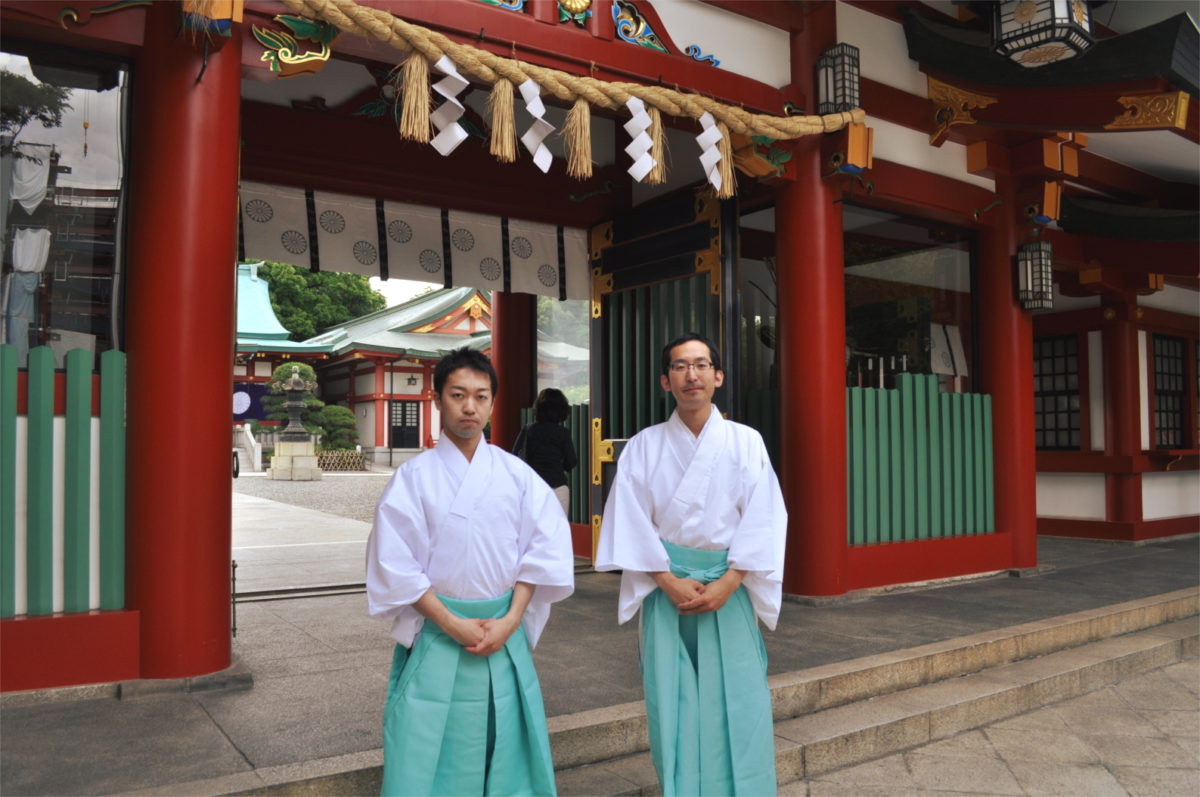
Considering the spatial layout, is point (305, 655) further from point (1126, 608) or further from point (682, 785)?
point (1126, 608)

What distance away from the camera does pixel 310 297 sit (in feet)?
134

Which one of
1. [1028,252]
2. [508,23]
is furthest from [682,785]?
[1028,252]

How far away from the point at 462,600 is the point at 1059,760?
281 cm

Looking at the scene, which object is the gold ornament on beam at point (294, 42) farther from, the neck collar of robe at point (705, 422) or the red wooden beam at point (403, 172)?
the red wooden beam at point (403, 172)

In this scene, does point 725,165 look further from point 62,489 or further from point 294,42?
point 62,489

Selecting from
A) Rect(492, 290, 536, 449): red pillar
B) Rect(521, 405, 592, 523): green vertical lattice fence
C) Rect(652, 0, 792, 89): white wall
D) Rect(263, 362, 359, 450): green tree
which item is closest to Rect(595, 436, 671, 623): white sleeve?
Rect(652, 0, 792, 89): white wall

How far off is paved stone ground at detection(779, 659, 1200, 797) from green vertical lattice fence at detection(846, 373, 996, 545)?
6.13ft

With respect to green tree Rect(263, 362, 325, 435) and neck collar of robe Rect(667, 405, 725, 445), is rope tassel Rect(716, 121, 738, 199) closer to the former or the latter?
neck collar of robe Rect(667, 405, 725, 445)

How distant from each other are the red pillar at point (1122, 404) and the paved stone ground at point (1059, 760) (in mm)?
5470

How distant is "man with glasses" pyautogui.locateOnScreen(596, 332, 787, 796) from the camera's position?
257 centimetres

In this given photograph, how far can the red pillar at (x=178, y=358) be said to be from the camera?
3.47 m

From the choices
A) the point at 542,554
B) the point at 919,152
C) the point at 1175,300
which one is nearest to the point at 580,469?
the point at 919,152

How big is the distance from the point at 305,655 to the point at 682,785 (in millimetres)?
2303

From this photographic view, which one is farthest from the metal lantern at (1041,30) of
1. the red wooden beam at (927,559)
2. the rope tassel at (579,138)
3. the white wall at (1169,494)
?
the white wall at (1169,494)
